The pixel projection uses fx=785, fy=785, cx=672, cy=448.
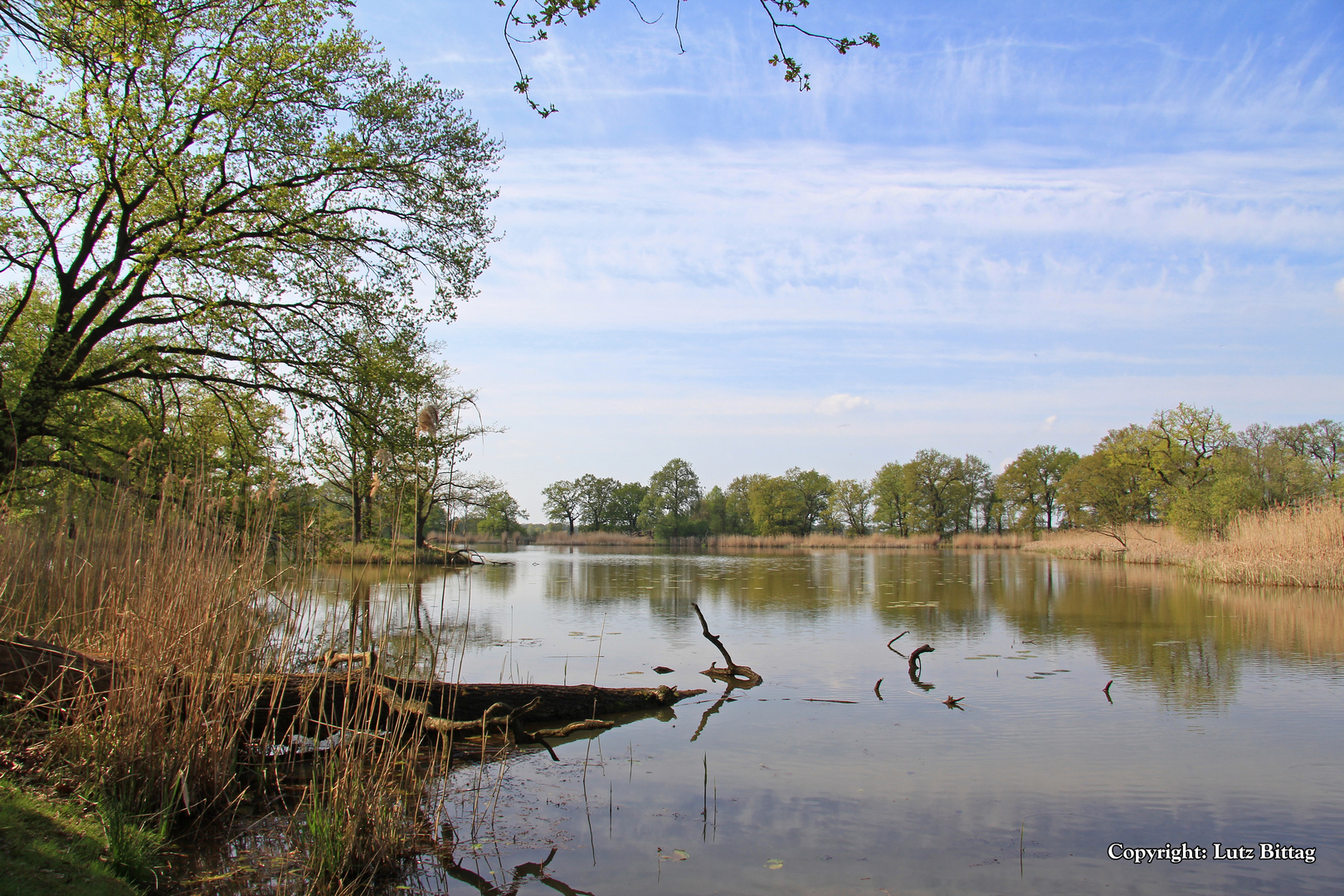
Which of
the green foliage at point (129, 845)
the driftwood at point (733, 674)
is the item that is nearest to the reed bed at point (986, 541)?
the driftwood at point (733, 674)

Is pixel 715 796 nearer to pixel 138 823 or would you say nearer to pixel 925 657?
pixel 138 823

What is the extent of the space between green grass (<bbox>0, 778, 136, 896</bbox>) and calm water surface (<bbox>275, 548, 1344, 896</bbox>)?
1.36 meters

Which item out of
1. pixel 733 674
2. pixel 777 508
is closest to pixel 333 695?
pixel 733 674

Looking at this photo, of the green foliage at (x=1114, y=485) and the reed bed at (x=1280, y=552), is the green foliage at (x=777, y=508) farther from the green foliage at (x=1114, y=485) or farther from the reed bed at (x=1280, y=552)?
the reed bed at (x=1280, y=552)

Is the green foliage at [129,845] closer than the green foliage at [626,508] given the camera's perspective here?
Yes

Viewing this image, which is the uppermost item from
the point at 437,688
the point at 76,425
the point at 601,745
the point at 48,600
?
the point at 76,425

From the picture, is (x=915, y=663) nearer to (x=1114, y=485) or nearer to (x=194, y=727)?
(x=194, y=727)

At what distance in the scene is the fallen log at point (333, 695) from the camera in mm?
4379

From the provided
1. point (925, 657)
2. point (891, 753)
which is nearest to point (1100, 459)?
point (925, 657)

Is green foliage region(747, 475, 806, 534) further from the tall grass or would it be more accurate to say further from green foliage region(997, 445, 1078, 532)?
the tall grass

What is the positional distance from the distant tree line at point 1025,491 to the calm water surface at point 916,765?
2100 centimetres

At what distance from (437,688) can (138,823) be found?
261cm

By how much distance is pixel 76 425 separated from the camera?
12.3m

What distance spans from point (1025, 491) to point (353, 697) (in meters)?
66.5
